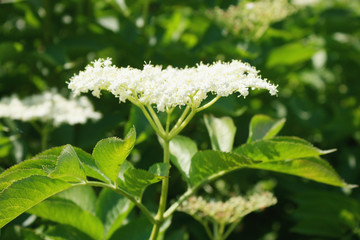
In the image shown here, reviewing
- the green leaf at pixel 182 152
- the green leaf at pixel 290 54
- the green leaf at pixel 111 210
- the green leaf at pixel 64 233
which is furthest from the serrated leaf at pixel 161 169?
the green leaf at pixel 290 54

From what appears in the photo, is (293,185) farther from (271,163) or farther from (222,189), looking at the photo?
(271,163)

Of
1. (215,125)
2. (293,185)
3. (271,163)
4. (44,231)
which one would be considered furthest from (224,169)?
(293,185)

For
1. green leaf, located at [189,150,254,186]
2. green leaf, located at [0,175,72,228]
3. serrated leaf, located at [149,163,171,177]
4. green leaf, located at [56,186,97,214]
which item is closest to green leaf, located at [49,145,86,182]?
green leaf, located at [0,175,72,228]

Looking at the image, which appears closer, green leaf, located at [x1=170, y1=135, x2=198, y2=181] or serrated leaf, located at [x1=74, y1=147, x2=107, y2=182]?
serrated leaf, located at [x1=74, y1=147, x2=107, y2=182]

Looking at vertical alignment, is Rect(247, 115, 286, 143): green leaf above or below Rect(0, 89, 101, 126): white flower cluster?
below

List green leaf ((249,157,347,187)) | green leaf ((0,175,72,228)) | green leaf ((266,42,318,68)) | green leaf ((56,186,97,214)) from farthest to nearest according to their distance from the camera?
green leaf ((266,42,318,68)) → green leaf ((56,186,97,214)) → green leaf ((249,157,347,187)) → green leaf ((0,175,72,228))

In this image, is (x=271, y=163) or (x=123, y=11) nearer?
(x=271, y=163)

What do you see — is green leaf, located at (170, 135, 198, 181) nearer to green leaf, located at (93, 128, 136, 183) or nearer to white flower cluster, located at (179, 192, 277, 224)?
white flower cluster, located at (179, 192, 277, 224)
